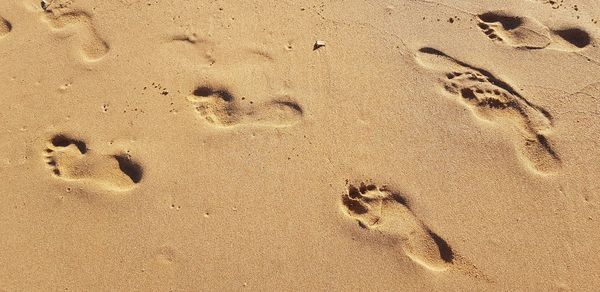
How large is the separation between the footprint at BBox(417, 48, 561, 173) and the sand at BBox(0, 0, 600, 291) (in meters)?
0.01

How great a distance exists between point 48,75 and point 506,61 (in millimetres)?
3904

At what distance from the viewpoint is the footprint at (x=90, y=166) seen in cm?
333

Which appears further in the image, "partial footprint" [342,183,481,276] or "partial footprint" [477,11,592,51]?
"partial footprint" [477,11,592,51]

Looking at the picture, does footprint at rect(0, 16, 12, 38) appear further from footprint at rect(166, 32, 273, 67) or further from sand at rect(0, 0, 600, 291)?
footprint at rect(166, 32, 273, 67)

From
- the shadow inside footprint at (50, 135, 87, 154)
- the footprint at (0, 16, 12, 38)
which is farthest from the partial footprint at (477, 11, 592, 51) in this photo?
the footprint at (0, 16, 12, 38)

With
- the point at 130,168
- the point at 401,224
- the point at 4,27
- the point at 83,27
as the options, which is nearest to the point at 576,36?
the point at 401,224

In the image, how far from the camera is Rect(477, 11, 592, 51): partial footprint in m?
3.69

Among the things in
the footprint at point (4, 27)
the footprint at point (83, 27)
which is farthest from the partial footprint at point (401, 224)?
the footprint at point (4, 27)

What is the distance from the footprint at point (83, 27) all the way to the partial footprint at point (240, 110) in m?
0.96

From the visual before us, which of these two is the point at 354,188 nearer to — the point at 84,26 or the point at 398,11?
the point at 398,11

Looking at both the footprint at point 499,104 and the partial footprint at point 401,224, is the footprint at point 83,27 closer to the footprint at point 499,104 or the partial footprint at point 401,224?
the partial footprint at point 401,224

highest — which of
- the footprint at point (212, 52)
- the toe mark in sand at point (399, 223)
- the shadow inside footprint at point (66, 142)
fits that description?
the footprint at point (212, 52)

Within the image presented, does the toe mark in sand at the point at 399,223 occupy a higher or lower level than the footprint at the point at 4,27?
lower

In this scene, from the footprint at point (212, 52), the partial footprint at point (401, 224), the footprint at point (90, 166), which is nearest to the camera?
the partial footprint at point (401, 224)
